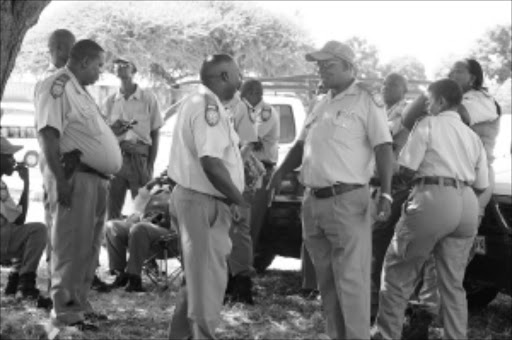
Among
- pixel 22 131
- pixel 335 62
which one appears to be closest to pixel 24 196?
pixel 335 62

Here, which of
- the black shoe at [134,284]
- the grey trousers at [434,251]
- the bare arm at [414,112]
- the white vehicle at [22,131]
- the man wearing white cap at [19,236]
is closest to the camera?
the grey trousers at [434,251]

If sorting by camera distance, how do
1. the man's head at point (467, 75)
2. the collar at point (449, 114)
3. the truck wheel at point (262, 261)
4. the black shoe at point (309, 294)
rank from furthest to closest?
the truck wheel at point (262, 261), the black shoe at point (309, 294), the man's head at point (467, 75), the collar at point (449, 114)

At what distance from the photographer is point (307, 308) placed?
6.61 metres

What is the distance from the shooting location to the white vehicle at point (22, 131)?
1099cm

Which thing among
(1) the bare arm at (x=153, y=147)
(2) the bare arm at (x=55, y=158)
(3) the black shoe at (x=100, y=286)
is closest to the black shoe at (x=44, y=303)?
(3) the black shoe at (x=100, y=286)

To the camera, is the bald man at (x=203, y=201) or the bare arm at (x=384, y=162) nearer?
the bald man at (x=203, y=201)

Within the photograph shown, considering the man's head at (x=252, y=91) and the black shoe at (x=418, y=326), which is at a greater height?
the man's head at (x=252, y=91)

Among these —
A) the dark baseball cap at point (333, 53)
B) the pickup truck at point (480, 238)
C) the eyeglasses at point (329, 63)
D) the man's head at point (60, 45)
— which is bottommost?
the pickup truck at point (480, 238)

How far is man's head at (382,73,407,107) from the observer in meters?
6.90

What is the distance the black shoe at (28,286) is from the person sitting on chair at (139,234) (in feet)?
2.58

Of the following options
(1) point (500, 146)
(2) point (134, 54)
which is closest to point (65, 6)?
(2) point (134, 54)

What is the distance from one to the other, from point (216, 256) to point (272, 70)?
32.7m

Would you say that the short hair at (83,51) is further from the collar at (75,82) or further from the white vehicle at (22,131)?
the white vehicle at (22,131)

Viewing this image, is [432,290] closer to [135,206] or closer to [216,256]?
[216,256]
